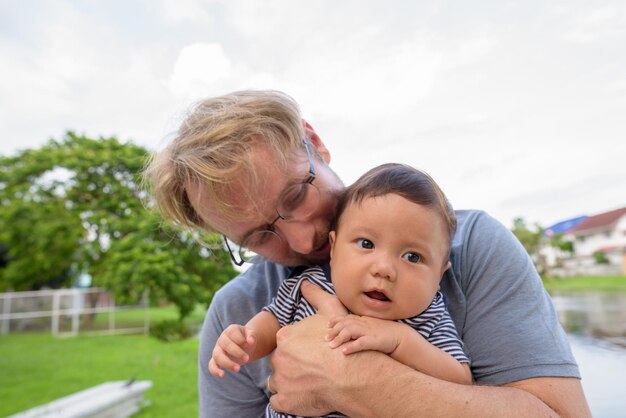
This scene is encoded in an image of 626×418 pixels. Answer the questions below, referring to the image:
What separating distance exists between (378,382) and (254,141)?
0.73 m

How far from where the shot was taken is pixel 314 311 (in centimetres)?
134

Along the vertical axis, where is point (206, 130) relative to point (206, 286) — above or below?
above

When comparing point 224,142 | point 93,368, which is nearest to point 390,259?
Answer: point 224,142

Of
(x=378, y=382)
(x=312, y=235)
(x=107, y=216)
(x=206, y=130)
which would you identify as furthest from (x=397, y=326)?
(x=107, y=216)

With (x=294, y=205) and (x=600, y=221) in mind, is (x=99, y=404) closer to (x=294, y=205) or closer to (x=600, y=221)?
(x=294, y=205)

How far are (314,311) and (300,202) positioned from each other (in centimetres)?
33

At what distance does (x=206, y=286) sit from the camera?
1176 cm

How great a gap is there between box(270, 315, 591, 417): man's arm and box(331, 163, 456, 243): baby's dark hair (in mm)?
372

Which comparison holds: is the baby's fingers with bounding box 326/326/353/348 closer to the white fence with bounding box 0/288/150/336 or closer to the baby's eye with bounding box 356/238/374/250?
the baby's eye with bounding box 356/238/374/250

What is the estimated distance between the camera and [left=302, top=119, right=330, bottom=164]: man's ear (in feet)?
5.31

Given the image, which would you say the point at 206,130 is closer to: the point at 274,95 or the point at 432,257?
the point at 274,95

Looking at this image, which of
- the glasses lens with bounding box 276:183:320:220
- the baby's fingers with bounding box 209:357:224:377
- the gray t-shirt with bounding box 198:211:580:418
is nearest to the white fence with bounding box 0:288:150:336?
the gray t-shirt with bounding box 198:211:580:418

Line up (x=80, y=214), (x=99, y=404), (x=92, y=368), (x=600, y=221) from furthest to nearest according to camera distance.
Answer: (x=600, y=221)
(x=80, y=214)
(x=92, y=368)
(x=99, y=404)

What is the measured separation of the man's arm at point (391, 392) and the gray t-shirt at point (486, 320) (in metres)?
0.06
